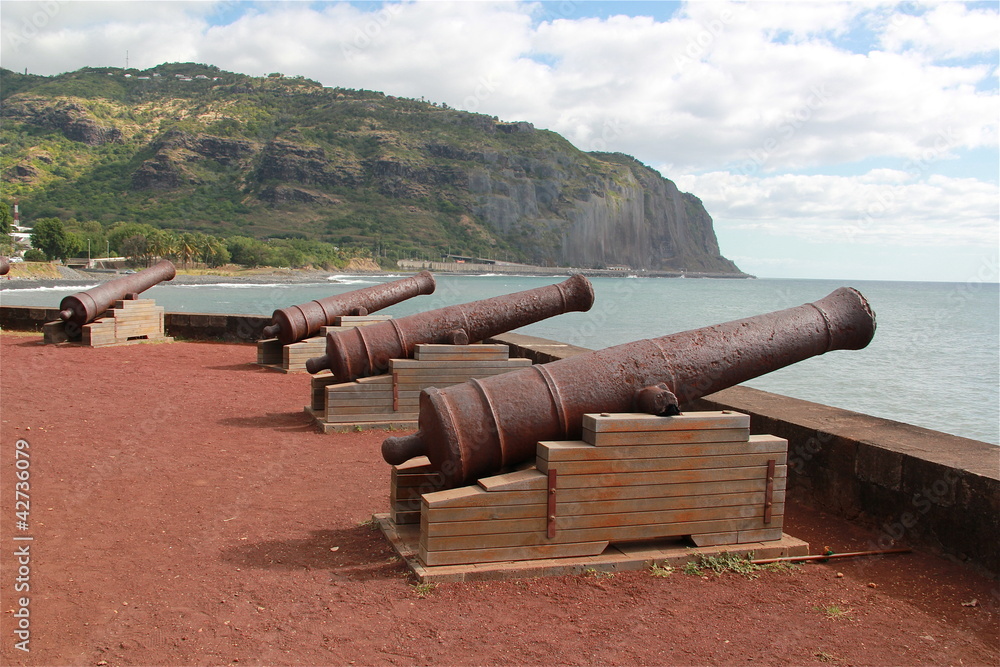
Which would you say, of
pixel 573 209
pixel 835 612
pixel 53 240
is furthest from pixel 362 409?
pixel 573 209

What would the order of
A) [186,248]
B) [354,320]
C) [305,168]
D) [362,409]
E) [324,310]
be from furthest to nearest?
[305,168] → [186,248] → [324,310] → [354,320] → [362,409]

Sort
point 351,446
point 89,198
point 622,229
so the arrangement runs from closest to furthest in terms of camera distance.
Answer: point 351,446
point 89,198
point 622,229

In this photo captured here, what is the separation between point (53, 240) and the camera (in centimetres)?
8306

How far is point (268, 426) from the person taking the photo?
25.0 ft

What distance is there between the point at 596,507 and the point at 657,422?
0.51 meters

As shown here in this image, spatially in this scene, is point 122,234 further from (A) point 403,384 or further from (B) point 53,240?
(A) point 403,384

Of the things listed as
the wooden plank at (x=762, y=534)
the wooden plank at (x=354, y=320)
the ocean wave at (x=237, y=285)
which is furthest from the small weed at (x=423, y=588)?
the ocean wave at (x=237, y=285)

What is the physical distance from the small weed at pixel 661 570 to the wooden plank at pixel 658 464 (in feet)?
1.54

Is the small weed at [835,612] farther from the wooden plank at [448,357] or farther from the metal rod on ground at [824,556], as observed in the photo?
the wooden plank at [448,357]

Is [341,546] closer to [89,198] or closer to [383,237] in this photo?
[383,237]

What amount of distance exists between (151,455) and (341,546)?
267 centimetres

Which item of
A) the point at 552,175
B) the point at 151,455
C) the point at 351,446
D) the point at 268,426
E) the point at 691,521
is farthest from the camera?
the point at 552,175

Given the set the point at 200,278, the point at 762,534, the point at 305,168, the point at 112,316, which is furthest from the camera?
the point at 305,168

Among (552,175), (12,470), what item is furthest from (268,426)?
(552,175)
